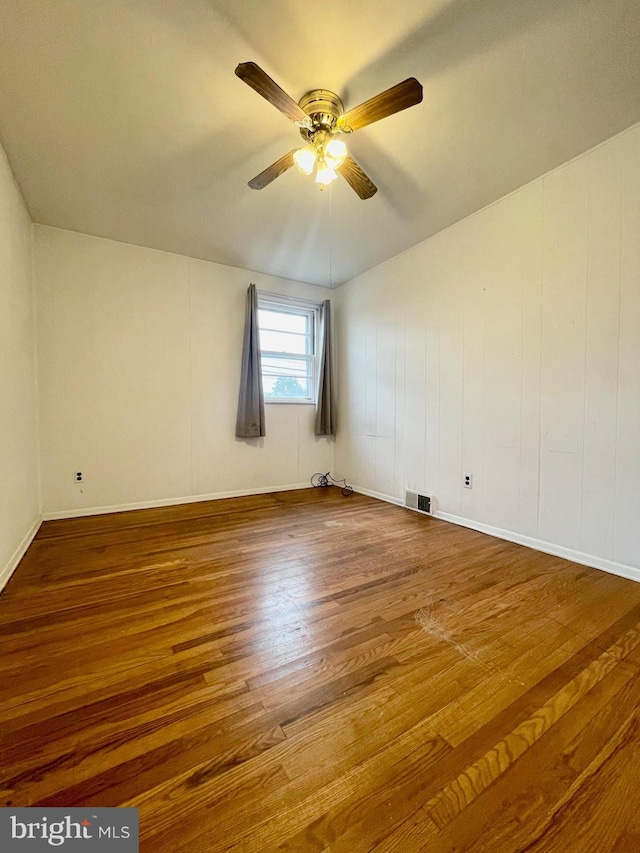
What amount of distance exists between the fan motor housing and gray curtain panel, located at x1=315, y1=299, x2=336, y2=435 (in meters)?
2.42

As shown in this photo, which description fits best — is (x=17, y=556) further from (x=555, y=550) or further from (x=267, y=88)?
(x=555, y=550)

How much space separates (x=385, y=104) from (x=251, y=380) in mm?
2601

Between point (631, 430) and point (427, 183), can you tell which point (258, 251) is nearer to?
point (427, 183)

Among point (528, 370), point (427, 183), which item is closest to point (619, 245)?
point (528, 370)

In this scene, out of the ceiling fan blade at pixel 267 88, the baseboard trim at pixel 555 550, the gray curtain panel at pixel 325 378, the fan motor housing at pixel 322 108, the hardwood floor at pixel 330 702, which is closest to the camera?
Answer: the hardwood floor at pixel 330 702

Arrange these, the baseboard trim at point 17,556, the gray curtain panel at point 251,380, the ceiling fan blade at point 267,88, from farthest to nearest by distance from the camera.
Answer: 1. the gray curtain panel at point 251,380
2. the baseboard trim at point 17,556
3. the ceiling fan blade at point 267,88

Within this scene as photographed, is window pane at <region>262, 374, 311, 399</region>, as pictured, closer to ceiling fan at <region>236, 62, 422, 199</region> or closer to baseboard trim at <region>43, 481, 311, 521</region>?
baseboard trim at <region>43, 481, 311, 521</region>

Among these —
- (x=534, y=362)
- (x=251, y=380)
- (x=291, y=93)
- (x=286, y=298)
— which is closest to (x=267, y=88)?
(x=291, y=93)

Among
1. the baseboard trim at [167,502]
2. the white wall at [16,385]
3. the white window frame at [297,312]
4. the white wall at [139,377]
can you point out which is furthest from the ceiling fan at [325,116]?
the baseboard trim at [167,502]

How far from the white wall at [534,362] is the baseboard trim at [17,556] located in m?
3.03

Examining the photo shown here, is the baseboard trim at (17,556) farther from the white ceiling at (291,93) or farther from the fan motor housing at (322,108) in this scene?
the fan motor housing at (322,108)

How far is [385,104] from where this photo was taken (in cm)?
145

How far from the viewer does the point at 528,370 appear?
230 centimetres

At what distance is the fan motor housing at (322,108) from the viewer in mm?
1610
